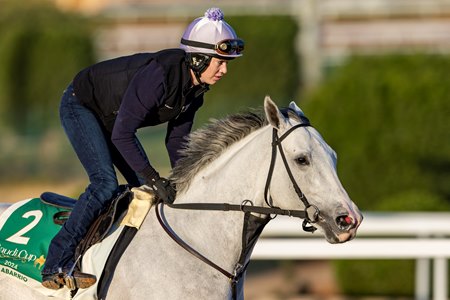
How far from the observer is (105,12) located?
34000 mm

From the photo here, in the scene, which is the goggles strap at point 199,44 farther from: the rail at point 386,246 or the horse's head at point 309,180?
the rail at point 386,246

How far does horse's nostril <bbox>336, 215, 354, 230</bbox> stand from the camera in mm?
4488

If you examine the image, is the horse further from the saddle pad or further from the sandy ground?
the sandy ground

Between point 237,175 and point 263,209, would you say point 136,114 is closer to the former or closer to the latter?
point 237,175

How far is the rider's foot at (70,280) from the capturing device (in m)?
4.91

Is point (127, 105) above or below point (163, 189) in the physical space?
above

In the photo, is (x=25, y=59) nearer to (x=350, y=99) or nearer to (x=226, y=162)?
(x=350, y=99)

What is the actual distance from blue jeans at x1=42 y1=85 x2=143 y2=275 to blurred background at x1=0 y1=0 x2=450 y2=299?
5.06 meters

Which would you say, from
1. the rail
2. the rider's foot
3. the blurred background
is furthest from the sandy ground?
the rider's foot

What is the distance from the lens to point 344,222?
4.49 metres

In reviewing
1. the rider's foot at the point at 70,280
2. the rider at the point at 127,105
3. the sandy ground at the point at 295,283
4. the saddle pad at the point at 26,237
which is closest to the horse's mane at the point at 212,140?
the rider at the point at 127,105

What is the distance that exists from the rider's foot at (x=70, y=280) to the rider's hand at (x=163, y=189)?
50 centimetres

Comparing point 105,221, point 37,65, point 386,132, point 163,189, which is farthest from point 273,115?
point 37,65

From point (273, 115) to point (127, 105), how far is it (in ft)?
2.33
